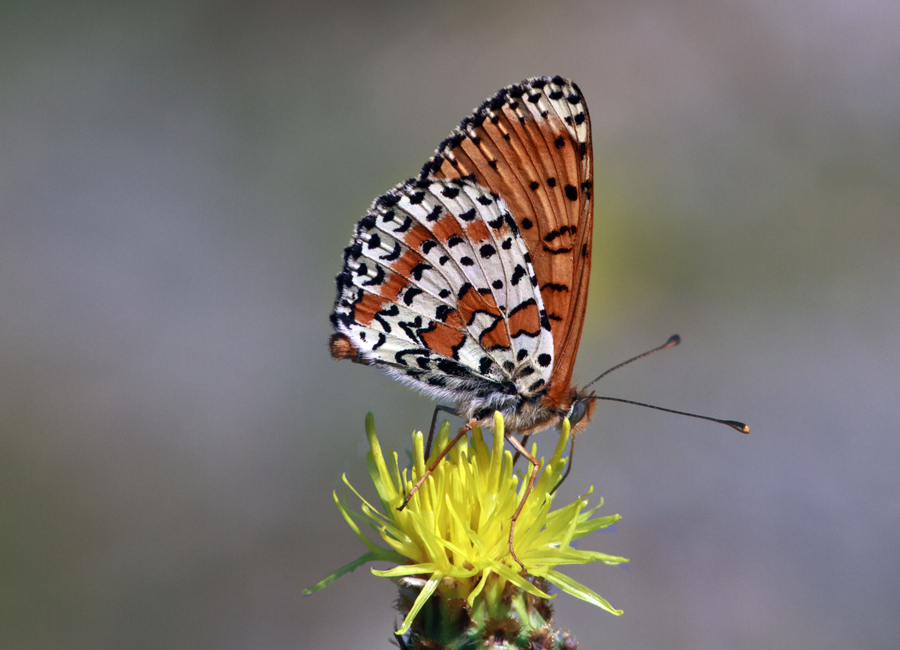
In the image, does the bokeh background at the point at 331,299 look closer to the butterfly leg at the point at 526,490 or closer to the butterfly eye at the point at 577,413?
the butterfly eye at the point at 577,413

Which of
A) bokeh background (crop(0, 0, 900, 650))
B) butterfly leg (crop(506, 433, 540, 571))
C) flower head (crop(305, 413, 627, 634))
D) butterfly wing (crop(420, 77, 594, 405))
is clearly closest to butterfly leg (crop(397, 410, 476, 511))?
flower head (crop(305, 413, 627, 634))

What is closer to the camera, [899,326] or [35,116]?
[899,326]

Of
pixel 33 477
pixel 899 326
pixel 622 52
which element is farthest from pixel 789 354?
pixel 33 477

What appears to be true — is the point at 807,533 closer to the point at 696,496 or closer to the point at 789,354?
the point at 696,496

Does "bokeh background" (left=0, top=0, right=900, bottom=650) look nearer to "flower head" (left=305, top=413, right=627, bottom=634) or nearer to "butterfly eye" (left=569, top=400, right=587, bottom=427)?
"butterfly eye" (left=569, top=400, right=587, bottom=427)

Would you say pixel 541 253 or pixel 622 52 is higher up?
pixel 622 52

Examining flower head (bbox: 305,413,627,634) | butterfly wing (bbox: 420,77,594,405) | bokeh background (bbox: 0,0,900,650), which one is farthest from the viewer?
bokeh background (bbox: 0,0,900,650)
